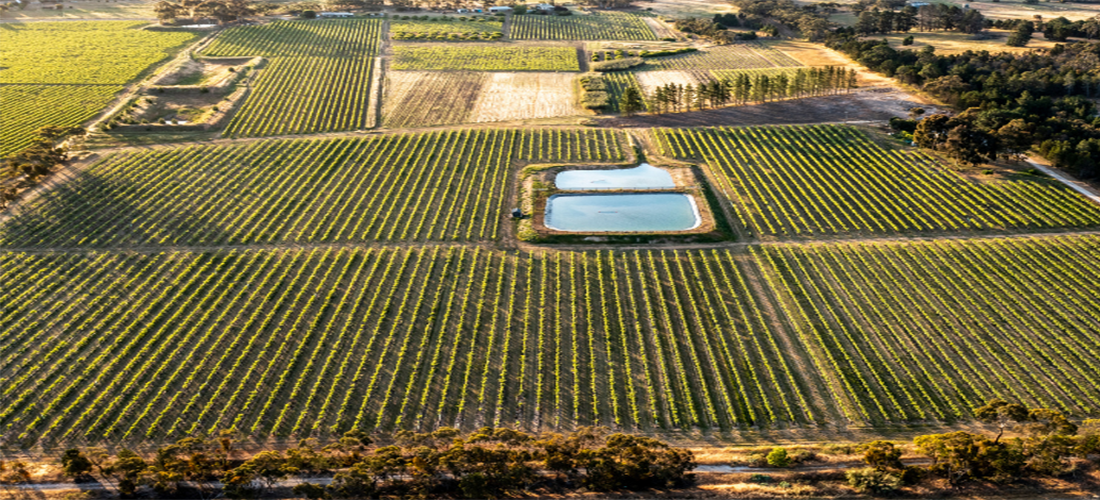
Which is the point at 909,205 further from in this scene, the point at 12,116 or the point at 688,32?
the point at 12,116

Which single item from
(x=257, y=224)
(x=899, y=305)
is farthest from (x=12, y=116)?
(x=899, y=305)

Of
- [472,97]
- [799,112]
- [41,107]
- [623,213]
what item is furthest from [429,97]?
[41,107]

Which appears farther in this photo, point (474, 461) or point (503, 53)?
point (503, 53)

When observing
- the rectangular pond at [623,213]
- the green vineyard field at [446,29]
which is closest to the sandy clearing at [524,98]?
the rectangular pond at [623,213]

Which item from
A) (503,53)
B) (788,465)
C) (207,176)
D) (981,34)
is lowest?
(788,465)

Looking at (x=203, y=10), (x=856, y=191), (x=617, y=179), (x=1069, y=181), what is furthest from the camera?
(x=203, y=10)

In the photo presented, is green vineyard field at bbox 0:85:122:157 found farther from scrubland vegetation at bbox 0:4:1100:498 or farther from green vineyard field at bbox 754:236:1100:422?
green vineyard field at bbox 754:236:1100:422

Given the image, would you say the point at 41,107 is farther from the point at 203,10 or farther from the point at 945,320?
the point at 945,320
